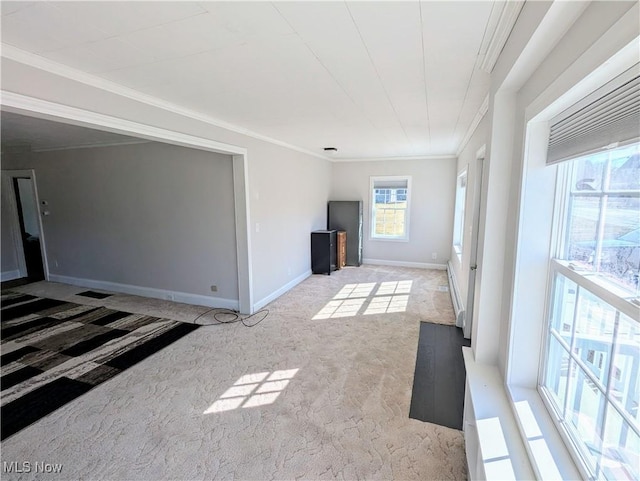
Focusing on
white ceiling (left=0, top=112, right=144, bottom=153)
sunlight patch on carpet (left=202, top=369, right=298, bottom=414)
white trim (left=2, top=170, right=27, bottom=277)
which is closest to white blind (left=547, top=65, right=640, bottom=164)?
sunlight patch on carpet (left=202, top=369, right=298, bottom=414)

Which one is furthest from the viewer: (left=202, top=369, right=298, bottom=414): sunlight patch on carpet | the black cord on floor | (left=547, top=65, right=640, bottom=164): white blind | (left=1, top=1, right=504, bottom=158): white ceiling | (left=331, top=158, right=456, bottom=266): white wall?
(left=331, top=158, right=456, bottom=266): white wall

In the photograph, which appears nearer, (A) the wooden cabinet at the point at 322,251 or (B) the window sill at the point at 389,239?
(A) the wooden cabinet at the point at 322,251

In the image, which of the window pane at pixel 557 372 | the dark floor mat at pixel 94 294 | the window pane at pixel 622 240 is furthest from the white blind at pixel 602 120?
the dark floor mat at pixel 94 294

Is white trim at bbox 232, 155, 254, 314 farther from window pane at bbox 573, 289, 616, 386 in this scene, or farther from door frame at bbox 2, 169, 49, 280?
door frame at bbox 2, 169, 49, 280

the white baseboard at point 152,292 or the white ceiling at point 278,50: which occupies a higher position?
the white ceiling at point 278,50

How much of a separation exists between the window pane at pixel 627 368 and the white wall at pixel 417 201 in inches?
223

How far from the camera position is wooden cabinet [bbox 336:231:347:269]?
20.9 feet

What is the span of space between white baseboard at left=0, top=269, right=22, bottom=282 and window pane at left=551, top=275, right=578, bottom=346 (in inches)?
325

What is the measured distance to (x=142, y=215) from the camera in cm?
458

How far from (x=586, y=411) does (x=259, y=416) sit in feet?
6.40

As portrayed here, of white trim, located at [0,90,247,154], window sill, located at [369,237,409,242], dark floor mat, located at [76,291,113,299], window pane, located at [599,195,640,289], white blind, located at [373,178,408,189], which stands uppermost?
white trim, located at [0,90,247,154]

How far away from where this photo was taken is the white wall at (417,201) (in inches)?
245

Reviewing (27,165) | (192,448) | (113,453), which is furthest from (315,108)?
(27,165)

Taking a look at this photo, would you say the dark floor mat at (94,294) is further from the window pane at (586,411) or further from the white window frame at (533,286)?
the window pane at (586,411)
